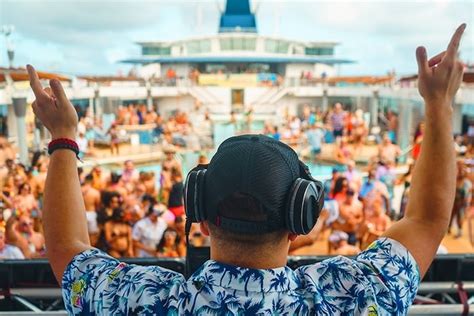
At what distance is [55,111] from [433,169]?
69 centimetres

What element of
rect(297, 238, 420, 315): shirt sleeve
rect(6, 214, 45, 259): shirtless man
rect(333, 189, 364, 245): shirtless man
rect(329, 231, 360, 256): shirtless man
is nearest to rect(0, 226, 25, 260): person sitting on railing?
rect(6, 214, 45, 259): shirtless man

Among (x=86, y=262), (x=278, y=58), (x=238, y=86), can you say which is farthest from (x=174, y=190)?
(x=278, y=58)

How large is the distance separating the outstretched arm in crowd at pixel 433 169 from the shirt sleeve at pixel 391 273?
21 mm

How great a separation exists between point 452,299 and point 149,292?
1.25 metres

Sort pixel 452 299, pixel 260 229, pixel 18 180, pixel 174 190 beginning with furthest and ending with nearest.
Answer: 1. pixel 18 180
2. pixel 174 190
3. pixel 452 299
4. pixel 260 229

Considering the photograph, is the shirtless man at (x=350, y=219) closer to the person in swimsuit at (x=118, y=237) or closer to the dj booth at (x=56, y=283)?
the person in swimsuit at (x=118, y=237)

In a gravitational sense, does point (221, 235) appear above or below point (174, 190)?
above

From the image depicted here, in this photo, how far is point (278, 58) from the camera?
27594 mm

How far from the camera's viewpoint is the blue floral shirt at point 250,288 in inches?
27.3

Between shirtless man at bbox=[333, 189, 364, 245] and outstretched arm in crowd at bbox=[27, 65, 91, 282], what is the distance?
4083 millimetres

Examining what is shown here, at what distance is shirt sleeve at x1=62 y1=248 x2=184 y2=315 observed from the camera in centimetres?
71

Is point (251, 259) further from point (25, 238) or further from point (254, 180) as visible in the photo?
point (25, 238)

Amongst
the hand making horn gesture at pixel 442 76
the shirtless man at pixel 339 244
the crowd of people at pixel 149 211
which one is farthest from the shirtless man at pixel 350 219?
the hand making horn gesture at pixel 442 76

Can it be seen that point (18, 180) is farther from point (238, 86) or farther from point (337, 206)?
point (238, 86)
